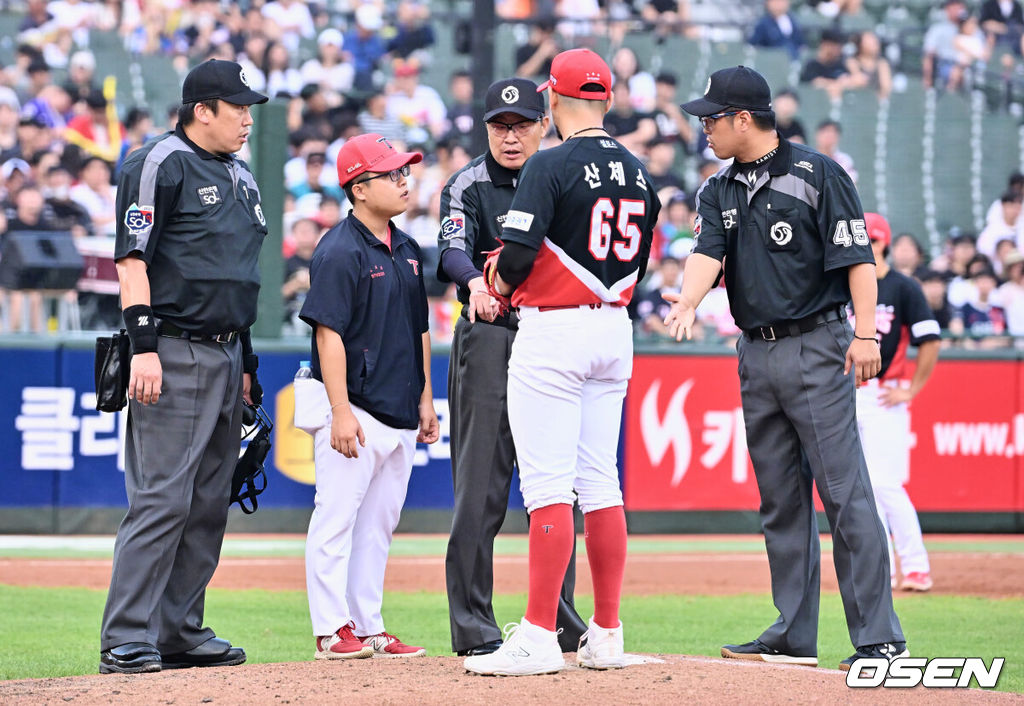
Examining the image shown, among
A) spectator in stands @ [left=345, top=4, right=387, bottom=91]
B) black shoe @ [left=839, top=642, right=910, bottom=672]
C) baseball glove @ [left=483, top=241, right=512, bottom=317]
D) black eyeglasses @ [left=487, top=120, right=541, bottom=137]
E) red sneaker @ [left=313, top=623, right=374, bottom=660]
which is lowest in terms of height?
red sneaker @ [left=313, top=623, right=374, bottom=660]

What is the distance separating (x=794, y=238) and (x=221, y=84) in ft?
7.67

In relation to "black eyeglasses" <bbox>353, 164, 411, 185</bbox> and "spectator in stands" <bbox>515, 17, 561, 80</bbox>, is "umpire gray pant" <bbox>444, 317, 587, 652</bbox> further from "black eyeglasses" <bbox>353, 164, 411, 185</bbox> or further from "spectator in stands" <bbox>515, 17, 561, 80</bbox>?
"spectator in stands" <bbox>515, 17, 561, 80</bbox>

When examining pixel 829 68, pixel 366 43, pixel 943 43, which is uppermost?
pixel 943 43

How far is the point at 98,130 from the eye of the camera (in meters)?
14.8

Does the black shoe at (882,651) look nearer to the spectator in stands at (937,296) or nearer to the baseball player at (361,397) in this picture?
the baseball player at (361,397)

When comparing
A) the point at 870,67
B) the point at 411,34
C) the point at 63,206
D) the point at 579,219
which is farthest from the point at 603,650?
the point at 870,67

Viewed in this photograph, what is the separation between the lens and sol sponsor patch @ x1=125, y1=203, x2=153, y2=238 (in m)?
5.14

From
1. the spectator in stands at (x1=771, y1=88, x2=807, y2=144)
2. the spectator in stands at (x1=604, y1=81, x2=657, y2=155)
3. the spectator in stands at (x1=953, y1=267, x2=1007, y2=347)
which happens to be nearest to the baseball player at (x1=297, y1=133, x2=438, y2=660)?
the spectator in stands at (x1=953, y1=267, x2=1007, y2=347)

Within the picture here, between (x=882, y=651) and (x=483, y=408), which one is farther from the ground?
(x=483, y=408)

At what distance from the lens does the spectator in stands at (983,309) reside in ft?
43.9

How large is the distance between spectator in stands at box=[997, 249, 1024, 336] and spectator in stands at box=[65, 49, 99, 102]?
9.93m

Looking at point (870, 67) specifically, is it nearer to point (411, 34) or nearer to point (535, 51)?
point (535, 51)

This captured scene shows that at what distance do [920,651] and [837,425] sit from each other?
1726 mm

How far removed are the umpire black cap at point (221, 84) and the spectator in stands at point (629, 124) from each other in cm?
981
